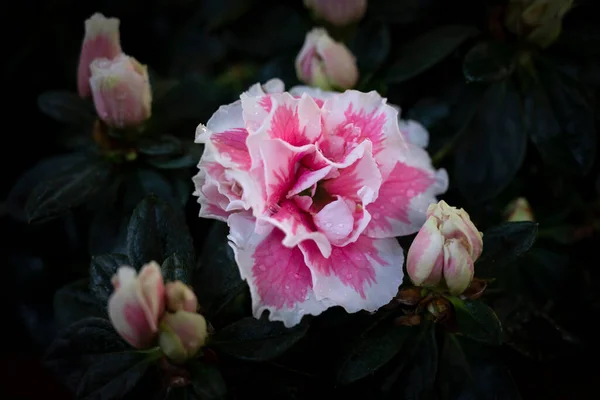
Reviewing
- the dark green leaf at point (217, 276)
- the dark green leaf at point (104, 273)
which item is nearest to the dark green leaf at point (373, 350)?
the dark green leaf at point (217, 276)

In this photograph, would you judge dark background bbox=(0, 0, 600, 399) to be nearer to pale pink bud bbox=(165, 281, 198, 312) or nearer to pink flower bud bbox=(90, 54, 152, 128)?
pink flower bud bbox=(90, 54, 152, 128)

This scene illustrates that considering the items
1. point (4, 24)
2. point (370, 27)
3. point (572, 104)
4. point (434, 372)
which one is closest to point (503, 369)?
point (434, 372)

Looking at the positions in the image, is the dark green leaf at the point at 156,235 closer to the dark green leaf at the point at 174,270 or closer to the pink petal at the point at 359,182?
the dark green leaf at the point at 174,270

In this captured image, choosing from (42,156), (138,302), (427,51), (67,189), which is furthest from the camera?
(42,156)

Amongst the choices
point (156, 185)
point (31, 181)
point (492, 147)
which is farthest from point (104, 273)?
point (492, 147)

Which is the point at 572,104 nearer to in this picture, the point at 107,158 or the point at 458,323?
the point at 458,323

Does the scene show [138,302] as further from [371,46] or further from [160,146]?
[371,46]
